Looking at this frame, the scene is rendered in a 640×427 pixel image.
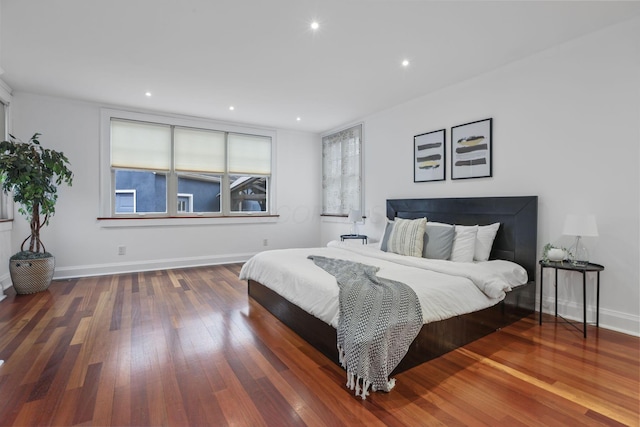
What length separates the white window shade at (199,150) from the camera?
16.9 feet

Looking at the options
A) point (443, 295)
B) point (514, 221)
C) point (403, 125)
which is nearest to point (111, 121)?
point (403, 125)

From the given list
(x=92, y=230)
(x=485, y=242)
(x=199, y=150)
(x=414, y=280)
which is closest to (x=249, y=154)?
(x=199, y=150)

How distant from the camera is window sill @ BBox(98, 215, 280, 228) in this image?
15.3ft

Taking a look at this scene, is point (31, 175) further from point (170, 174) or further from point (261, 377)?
point (261, 377)

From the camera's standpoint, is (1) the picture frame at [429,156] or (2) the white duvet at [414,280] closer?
(2) the white duvet at [414,280]

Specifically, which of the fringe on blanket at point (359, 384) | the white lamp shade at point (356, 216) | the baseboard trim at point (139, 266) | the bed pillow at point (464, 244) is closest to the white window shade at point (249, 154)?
the baseboard trim at point (139, 266)

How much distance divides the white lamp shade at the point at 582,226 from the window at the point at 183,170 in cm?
465

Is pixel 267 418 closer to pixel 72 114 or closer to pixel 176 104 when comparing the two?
pixel 176 104

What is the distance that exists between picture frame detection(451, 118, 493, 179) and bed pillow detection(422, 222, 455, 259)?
81cm

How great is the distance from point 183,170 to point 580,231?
519cm

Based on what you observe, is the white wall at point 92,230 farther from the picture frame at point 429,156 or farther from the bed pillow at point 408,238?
the bed pillow at point 408,238

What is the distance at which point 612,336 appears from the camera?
2.49 metres

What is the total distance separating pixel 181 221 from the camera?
5.16 m

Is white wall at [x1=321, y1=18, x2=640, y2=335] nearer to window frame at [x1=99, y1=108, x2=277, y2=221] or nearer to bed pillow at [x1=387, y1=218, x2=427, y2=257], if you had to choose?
bed pillow at [x1=387, y1=218, x2=427, y2=257]
